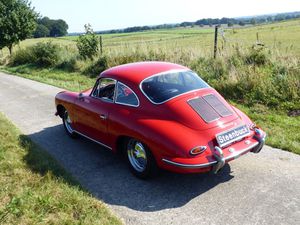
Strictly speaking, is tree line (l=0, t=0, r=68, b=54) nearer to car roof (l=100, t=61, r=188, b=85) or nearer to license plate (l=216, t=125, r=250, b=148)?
car roof (l=100, t=61, r=188, b=85)

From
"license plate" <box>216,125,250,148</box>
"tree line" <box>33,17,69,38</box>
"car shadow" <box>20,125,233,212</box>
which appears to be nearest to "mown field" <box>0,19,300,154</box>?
"license plate" <box>216,125,250,148</box>

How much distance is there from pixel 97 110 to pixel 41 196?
68.0 inches

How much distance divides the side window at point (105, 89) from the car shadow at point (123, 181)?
3.44 ft

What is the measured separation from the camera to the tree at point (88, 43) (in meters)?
17.4

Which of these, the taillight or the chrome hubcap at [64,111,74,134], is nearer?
the taillight

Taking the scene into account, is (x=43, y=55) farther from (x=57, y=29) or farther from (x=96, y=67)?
(x=57, y=29)

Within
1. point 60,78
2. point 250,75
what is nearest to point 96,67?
point 60,78

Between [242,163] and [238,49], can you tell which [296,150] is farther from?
[238,49]

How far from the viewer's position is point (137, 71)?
17.6 feet

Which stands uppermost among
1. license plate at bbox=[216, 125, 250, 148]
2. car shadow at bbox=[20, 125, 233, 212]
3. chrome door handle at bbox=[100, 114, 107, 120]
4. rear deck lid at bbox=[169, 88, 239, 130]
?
rear deck lid at bbox=[169, 88, 239, 130]

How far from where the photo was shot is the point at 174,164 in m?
4.13

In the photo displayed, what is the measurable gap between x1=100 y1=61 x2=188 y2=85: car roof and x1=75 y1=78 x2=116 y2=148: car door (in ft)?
0.47

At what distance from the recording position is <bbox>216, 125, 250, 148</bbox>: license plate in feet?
14.1

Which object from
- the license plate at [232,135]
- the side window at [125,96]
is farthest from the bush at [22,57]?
the license plate at [232,135]
